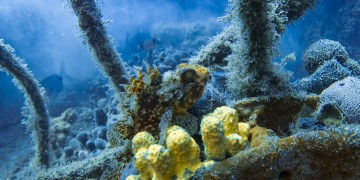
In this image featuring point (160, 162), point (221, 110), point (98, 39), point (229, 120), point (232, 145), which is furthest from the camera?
point (98, 39)

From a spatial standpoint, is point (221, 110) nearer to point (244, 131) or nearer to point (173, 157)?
point (244, 131)

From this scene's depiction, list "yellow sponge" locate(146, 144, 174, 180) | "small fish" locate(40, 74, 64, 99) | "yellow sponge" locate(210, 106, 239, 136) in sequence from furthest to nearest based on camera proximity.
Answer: "small fish" locate(40, 74, 64, 99) < "yellow sponge" locate(210, 106, 239, 136) < "yellow sponge" locate(146, 144, 174, 180)

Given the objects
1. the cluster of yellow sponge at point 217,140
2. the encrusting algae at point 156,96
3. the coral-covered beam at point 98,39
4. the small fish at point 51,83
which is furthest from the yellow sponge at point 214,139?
the small fish at point 51,83

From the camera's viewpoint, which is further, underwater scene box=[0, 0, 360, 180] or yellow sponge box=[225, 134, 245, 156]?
yellow sponge box=[225, 134, 245, 156]

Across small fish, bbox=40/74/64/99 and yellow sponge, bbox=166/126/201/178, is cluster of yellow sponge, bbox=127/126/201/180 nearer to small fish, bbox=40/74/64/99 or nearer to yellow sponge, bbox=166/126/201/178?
yellow sponge, bbox=166/126/201/178

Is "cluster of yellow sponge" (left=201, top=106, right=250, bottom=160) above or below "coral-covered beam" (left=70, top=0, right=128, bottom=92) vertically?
below

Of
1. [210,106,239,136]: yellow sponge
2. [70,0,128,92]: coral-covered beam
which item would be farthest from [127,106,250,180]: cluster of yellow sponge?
[70,0,128,92]: coral-covered beam

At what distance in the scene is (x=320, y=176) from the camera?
1.72 meters

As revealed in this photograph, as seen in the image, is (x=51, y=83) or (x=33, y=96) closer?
(x=33, y=96)

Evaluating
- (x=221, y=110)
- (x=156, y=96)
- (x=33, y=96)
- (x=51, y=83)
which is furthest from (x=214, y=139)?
(x=51, y=83)

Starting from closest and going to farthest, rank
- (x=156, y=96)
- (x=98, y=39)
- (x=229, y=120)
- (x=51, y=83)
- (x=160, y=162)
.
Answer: (x=160, y=162), (x=229, y=120), (x=156, y=96), (x=98, y=39), (x=51, y=83)

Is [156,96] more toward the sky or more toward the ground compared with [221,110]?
more toward the sky

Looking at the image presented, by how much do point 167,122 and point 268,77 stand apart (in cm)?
146

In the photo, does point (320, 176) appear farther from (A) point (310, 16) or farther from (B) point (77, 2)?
(A) point (310, 16)
